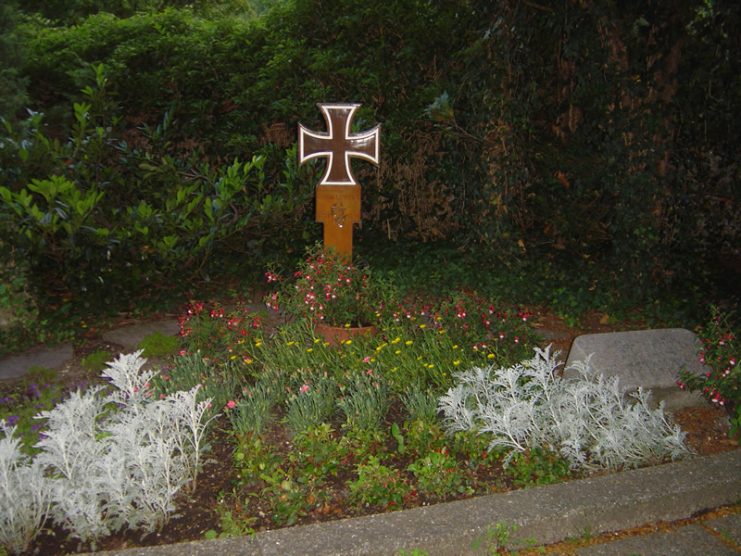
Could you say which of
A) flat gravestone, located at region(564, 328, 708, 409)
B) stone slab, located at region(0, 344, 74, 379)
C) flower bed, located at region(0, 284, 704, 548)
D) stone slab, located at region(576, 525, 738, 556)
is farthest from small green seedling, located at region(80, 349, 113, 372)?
stone slab, located at region(576, 525, 738, 556)

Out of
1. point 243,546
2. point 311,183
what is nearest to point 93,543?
point 243,546

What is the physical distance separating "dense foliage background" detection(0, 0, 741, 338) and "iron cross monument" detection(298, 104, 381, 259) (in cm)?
61

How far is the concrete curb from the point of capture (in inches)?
101

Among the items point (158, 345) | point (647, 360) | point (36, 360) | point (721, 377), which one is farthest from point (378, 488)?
point (36, 360)

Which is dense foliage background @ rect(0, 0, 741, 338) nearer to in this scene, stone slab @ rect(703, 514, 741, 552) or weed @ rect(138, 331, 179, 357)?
weed @ rect(138, 331, 179, 357)

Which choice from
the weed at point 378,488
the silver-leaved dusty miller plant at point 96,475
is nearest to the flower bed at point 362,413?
the weed at point 378,488

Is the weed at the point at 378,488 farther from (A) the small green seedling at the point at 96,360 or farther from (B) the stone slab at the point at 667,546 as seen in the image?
(A) the small green seedling at the point at 96,360

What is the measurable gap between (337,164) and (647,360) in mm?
2567

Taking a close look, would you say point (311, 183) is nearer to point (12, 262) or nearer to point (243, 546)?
point (12, 262)

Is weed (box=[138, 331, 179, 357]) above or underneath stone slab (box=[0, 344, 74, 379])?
above

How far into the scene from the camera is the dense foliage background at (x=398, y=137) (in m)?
5.56

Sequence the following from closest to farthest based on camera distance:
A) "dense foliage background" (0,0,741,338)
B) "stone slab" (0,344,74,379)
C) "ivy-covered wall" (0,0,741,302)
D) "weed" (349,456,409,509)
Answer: "weed" (349,456,409,509), "stone slab" (0,344,74,379), "dense foliage background" (0,0,741,338), "ivy-covered wall" (0,0,741,302)

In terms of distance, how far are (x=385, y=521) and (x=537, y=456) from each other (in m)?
0.88

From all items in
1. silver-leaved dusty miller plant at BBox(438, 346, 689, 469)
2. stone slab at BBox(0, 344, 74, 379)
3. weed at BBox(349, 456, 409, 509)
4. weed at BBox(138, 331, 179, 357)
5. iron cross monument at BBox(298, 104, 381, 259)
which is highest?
iron cross monument at BBox(298, 104, 381, 259)
